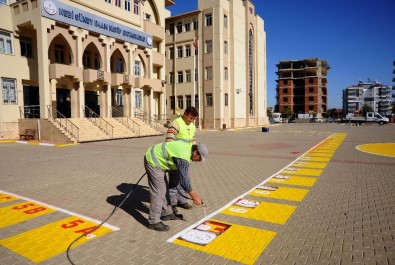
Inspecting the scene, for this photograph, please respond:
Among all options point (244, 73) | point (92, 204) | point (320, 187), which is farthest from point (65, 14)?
point (244, 73)

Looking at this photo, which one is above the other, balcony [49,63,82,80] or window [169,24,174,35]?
window [169,24,174,35]

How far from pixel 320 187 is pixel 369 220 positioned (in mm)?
2419

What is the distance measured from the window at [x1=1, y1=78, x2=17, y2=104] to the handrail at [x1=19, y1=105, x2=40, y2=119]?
0.86 meters

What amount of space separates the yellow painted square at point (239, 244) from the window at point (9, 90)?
907 inches

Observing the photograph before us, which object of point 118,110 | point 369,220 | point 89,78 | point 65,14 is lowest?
point 369,220

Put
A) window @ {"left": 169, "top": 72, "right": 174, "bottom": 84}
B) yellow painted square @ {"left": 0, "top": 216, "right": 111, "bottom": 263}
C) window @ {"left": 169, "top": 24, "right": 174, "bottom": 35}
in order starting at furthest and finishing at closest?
window @ {"left": 169, "top": 24, "right": 174, "bottom": 35}
window @ {"left": 169, "top": 72, "right": 174, "bottom": 84}
yellow painted square @ {"left": 0, "top": 216, "right": 111, "bottom": 263}

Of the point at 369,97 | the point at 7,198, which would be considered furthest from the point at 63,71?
the point at 369,97

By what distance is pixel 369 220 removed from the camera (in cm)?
525

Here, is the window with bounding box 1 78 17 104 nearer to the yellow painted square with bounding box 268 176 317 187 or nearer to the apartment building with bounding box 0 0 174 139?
the apartment building with bounding box 0 0 174 139

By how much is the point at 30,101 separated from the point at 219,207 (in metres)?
23.6

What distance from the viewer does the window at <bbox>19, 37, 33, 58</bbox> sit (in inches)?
906

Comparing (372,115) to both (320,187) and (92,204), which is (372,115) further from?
(92,204)

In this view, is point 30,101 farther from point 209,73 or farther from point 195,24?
point 195,24

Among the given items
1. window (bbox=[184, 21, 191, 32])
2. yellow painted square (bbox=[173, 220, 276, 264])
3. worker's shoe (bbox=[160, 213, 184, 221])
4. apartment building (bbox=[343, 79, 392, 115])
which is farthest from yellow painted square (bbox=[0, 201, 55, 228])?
apartment building (bbox=[343, 79, 392, 115])
